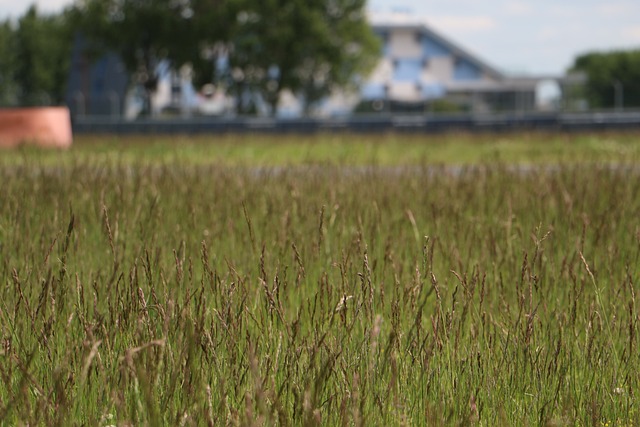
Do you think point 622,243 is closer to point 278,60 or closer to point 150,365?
point 150,365

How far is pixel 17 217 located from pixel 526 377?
8.59 ft

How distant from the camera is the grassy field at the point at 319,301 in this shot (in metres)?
2.82

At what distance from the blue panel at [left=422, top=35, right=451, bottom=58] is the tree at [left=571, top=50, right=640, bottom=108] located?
618 inches

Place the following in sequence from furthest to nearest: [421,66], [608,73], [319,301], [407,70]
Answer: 1. [407,70]
2. [421,66]
3. [608,73]
4. [319,301]

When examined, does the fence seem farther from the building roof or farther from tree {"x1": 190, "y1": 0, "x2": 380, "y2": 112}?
the building roof

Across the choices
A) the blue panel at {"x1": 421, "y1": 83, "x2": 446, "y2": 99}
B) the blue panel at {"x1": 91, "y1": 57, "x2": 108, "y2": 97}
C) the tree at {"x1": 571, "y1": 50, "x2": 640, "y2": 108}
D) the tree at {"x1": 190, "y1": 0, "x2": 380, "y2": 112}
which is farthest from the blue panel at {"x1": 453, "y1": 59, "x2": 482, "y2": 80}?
the tree at {"x1": 190, "y1": 0, "x2": 380, "y2": 112}

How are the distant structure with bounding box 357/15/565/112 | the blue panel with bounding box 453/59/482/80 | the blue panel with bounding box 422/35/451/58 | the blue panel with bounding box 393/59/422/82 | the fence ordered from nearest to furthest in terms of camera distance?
the fence
the distant structure with bounding box 357/15/565/112
the blue panel with bounding box 453/59/482/80
the blue panel with bounding box 422/35/451/58
the blue panel with bounding box 393/59/422/82

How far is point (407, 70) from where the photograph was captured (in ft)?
276

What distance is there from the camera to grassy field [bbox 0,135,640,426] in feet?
9.25

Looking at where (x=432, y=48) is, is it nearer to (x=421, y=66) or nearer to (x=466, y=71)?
(x=421, y=66)

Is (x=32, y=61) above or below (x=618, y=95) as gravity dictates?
above

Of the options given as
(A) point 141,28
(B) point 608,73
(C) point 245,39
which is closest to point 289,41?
(C) point 245,39

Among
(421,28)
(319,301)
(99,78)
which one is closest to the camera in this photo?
(319,301)

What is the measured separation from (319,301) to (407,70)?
81317mm
